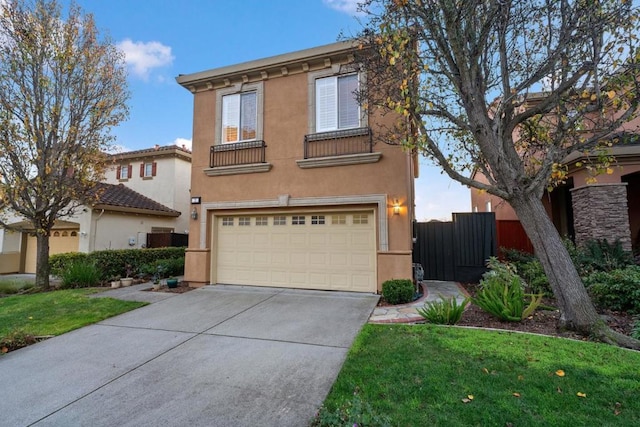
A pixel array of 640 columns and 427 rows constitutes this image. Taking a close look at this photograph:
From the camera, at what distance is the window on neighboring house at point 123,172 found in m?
18.4

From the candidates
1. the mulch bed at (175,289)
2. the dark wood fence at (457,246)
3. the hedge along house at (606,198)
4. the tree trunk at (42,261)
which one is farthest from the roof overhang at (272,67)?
the tree trunk at (42,261)

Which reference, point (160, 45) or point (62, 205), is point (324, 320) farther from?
point (160, 45)

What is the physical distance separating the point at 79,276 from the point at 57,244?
559 cm

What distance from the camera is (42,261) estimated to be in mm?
10195

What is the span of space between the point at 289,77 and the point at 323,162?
2899 mm

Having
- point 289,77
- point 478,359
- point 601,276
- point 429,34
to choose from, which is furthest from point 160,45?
point 601,276

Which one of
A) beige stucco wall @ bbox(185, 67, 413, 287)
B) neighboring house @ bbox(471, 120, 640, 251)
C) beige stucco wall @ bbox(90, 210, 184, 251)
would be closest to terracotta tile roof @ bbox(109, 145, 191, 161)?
beige stucco wall @ bbox(90, 210, 184, 251)

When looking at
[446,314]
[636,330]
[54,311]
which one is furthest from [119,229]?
[636,330]

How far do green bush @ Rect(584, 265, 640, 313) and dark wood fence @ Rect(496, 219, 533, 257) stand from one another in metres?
5.27

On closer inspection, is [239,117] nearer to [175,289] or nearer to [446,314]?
[175,289]

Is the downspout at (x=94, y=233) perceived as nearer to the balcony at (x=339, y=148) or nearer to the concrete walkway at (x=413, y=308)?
the balcony at (x=339, y=148)

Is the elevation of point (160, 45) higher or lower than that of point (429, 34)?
higher

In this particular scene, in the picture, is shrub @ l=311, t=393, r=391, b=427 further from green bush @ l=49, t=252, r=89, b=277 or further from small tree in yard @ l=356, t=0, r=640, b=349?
green bush @ l=49, t=252, r=89, b=277

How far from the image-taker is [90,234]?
12.5 m
